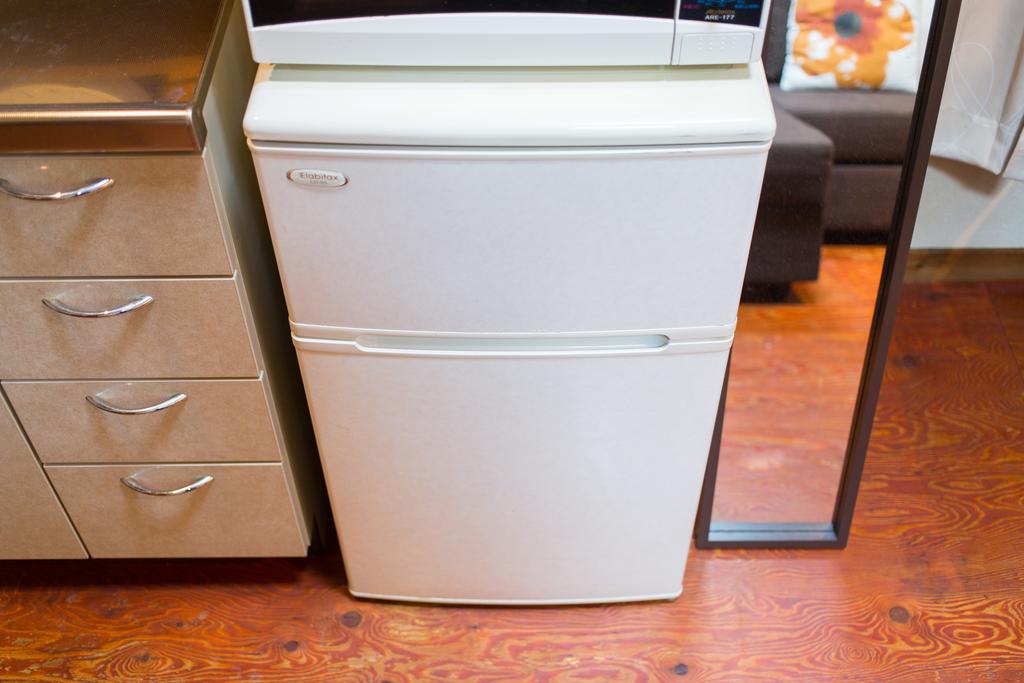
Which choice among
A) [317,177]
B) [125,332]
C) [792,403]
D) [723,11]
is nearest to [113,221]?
[125,332]

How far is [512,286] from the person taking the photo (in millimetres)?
1081

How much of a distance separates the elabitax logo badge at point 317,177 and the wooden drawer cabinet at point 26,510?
Answer: 1.94ft

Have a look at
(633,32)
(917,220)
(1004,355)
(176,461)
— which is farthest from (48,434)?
(1004,355)

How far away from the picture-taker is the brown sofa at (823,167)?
1.23m

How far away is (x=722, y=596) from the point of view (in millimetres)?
1532

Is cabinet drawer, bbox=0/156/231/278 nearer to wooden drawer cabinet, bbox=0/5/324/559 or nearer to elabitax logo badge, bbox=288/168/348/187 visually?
wooden drawer cabinet, bbox=0/5/324/559

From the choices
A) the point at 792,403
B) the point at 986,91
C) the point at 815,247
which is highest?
the point at 986,91

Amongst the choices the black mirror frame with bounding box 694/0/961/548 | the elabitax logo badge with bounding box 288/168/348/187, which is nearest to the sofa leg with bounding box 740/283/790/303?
the black mirror frame with bounding box 694/0/961/548

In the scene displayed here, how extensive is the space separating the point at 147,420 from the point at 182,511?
0.19 meters

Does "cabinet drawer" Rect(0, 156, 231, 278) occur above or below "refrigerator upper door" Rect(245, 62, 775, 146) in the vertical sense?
below

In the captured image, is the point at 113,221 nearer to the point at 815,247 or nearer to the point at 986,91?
the point at 815,247

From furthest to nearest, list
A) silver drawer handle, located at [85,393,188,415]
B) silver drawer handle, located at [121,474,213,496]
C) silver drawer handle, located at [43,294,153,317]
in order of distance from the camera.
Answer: silver drawer handle, located at [121,474,213,496]
silver drawer handle, located at [85,393,188,415]
silver drawer handle, located at [43,294,153,317]

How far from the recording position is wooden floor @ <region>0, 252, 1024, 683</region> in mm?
1431

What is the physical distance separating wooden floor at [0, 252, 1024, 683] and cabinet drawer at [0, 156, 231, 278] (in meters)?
0.68
